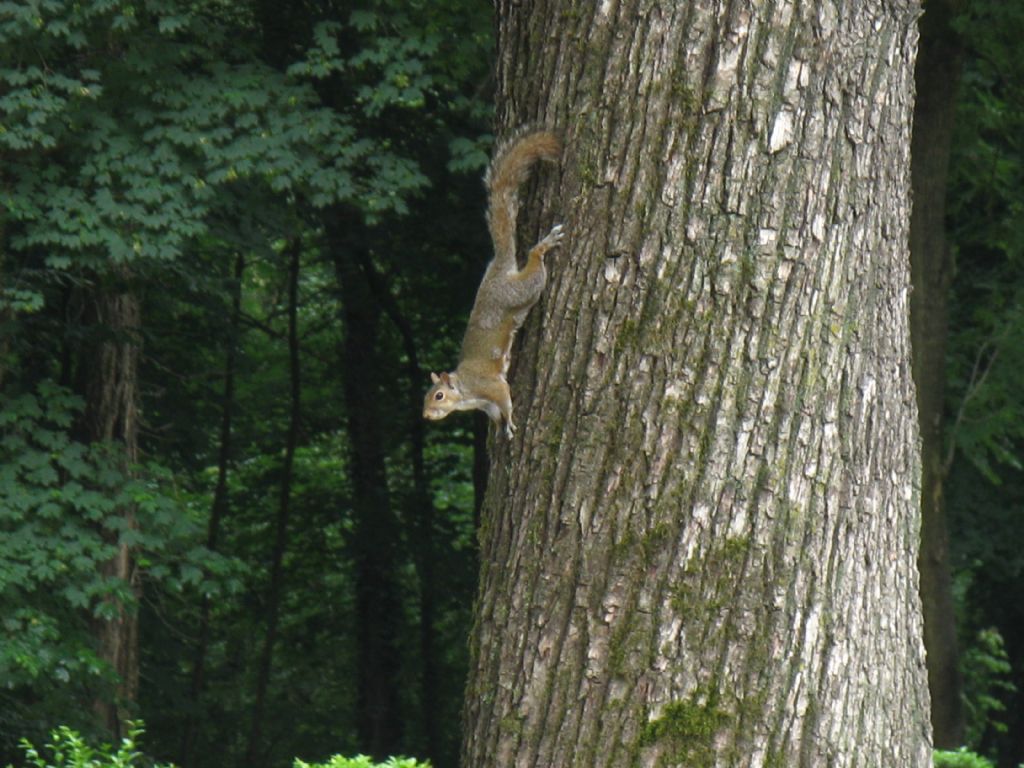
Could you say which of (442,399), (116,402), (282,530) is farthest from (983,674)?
(442,399)

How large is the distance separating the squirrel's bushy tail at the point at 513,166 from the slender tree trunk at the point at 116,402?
539cm

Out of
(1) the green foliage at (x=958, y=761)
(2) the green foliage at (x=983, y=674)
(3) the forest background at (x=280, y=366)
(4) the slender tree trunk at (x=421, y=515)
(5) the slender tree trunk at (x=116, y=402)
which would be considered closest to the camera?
(1) the green foliage at (x=958, y=761)

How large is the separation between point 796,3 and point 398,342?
10.9m

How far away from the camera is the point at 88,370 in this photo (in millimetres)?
8945

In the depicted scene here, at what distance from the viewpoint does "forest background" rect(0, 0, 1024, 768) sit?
274 inches

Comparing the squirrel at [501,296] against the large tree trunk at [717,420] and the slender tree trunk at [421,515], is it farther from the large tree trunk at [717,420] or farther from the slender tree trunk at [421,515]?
the slender tree trunk at [421,515]

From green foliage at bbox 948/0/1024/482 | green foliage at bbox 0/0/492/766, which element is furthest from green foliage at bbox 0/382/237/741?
green foliage at bbox 948/0/1024/482

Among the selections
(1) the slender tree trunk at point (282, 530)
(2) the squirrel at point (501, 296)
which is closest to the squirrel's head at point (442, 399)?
(2) the squirrel at point (501, 296)

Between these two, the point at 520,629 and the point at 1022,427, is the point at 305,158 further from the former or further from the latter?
the point at 1022,427

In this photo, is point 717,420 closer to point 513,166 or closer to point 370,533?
point 513,166

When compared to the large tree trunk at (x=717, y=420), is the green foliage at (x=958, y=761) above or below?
below

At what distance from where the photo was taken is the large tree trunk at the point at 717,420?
274 centimetres

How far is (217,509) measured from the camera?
43.1 feet

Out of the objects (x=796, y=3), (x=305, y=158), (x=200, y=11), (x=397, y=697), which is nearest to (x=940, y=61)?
(x=305, y=158)
